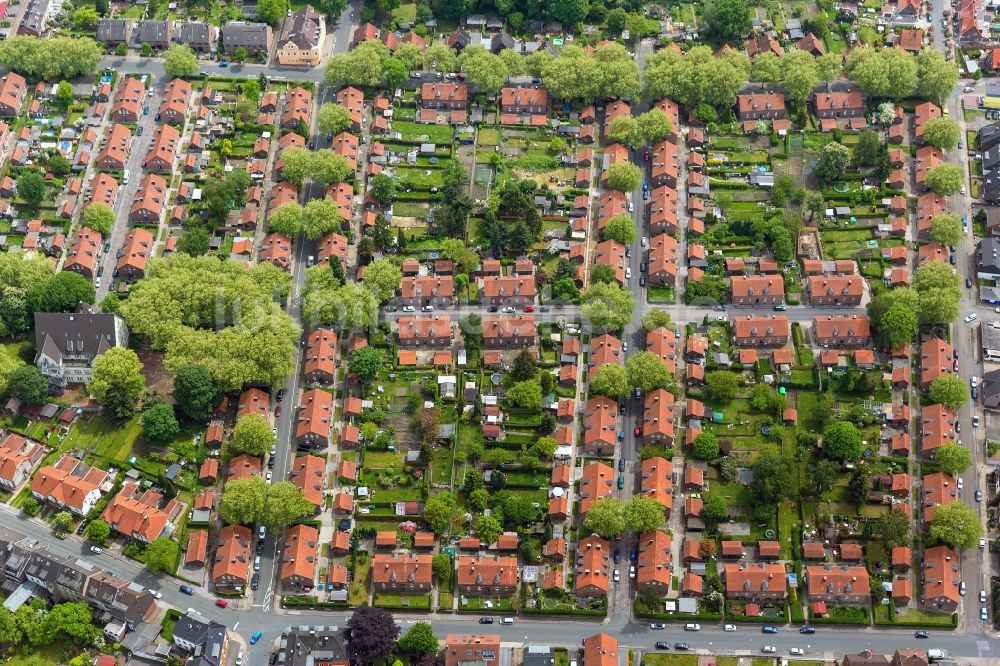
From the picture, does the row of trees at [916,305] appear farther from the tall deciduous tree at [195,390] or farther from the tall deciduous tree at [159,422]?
the tall deciduous tree at [159,422]

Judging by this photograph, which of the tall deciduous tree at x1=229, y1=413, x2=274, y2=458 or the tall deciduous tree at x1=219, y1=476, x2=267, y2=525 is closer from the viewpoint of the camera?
the tall deciduous tree at x1=219, y1=476, x2=267, y2=525

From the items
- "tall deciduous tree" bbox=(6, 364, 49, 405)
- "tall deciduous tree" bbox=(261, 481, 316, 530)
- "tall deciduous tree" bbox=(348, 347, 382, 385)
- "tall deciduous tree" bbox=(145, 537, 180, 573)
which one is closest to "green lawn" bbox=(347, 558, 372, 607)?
"tall deciduous tree" bbox=(261, 481, 316, 530)

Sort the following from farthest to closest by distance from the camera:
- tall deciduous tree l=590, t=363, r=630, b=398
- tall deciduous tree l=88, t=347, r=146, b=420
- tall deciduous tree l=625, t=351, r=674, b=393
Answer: tall deciduous tree l=625, t=351, r=674, b=393 < tall deciduous tree l=88, t=347, r=146, b=420 < tall deciduous tree l=590, t=363, r=630, b=398

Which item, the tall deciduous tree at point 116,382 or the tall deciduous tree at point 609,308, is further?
the tall deciduous tree at point 609,308

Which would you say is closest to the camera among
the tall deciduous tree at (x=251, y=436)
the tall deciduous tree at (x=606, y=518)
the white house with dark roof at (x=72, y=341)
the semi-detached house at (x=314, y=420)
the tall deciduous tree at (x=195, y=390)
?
the tall deciduous tree at (x=606, y=518)

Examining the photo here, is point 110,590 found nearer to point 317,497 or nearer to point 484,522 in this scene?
point 317,497

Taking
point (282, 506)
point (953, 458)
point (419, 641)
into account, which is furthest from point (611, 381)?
point (282, 506)

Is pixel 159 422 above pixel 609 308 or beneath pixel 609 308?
beneath

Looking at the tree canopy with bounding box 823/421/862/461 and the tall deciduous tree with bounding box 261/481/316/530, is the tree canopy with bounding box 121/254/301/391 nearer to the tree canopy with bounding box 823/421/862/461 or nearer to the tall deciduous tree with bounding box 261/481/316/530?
the tall deciduous tree with bounding box 261/481/316/530

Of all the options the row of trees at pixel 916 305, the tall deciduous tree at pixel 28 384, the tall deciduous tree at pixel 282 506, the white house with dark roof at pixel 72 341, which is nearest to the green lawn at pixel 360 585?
the tall deciduous tree at pixel 282 506

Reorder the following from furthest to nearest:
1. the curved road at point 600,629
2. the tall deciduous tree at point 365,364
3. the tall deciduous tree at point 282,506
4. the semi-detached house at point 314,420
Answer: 1. the tall deciduous tree at point 365,364
2. the semi-detached house at point 314,420
3. the tall deciduous tree at point 282,506
4. the curved road at point 600,629

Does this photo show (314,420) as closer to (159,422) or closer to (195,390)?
(195,390)
